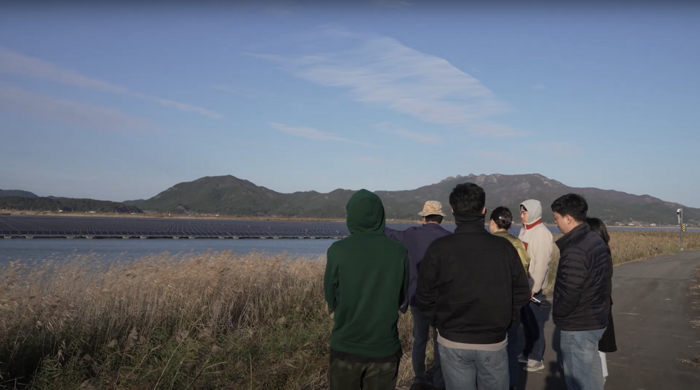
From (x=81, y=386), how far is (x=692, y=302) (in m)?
12.1

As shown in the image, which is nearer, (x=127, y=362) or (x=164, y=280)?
(x=127, y=362)

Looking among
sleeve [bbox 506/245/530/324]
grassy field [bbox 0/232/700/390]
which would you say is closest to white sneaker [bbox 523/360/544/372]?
grassy field [bbox 0/232/700/390]

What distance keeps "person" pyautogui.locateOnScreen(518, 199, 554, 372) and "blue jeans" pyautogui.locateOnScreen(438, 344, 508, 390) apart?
2.82 m

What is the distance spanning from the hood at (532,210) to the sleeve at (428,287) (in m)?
3.19

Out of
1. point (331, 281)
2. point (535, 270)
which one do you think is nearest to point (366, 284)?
point (331, 281)

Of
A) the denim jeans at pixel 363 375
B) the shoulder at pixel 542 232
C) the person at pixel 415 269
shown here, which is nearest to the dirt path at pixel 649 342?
the person at pixel 415 269

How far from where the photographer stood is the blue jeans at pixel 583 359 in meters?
4.29

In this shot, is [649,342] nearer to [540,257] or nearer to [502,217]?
[540,257]

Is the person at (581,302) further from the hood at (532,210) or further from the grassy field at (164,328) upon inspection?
the grassy field at (164,328)

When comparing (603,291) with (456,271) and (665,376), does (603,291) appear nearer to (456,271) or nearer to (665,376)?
(456,271)

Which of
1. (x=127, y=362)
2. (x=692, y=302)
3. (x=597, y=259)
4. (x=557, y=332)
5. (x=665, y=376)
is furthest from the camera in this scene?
(x=692, y=302)

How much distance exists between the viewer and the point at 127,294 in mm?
8656

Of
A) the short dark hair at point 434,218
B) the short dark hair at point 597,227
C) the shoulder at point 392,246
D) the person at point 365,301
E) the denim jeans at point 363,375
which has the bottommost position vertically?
the denim jeans at point 363,375

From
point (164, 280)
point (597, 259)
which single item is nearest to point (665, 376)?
point (597, 259)
